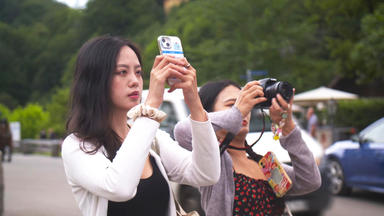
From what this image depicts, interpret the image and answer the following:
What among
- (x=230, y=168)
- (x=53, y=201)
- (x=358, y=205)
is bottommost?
(x=53, y=201)

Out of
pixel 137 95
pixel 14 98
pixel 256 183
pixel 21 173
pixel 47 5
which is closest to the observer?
pixel 137 95

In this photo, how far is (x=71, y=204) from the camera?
378 inches

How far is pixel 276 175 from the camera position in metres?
2.74

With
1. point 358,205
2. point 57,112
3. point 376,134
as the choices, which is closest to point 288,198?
point 358,205

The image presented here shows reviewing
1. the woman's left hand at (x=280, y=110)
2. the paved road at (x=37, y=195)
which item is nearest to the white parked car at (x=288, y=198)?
the paved road at (x=37, y=195)

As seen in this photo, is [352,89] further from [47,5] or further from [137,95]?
[47,5]

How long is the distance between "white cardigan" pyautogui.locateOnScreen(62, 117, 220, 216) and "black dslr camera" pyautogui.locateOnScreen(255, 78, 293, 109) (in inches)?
16.9

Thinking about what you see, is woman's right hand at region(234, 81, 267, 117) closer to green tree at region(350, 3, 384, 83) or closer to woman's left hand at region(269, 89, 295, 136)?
woman's left hand at region(269, 89, 295, 136)

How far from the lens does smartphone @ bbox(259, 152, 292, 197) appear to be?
8.83ft

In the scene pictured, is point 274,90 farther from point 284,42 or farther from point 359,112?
point 284,42

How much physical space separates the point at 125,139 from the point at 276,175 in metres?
1.03

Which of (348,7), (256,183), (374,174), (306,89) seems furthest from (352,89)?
(256,183)

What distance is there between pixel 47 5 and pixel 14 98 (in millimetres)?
15518

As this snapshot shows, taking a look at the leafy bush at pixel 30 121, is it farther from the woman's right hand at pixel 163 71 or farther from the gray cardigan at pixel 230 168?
the woman's right hand at pixel 163 71
